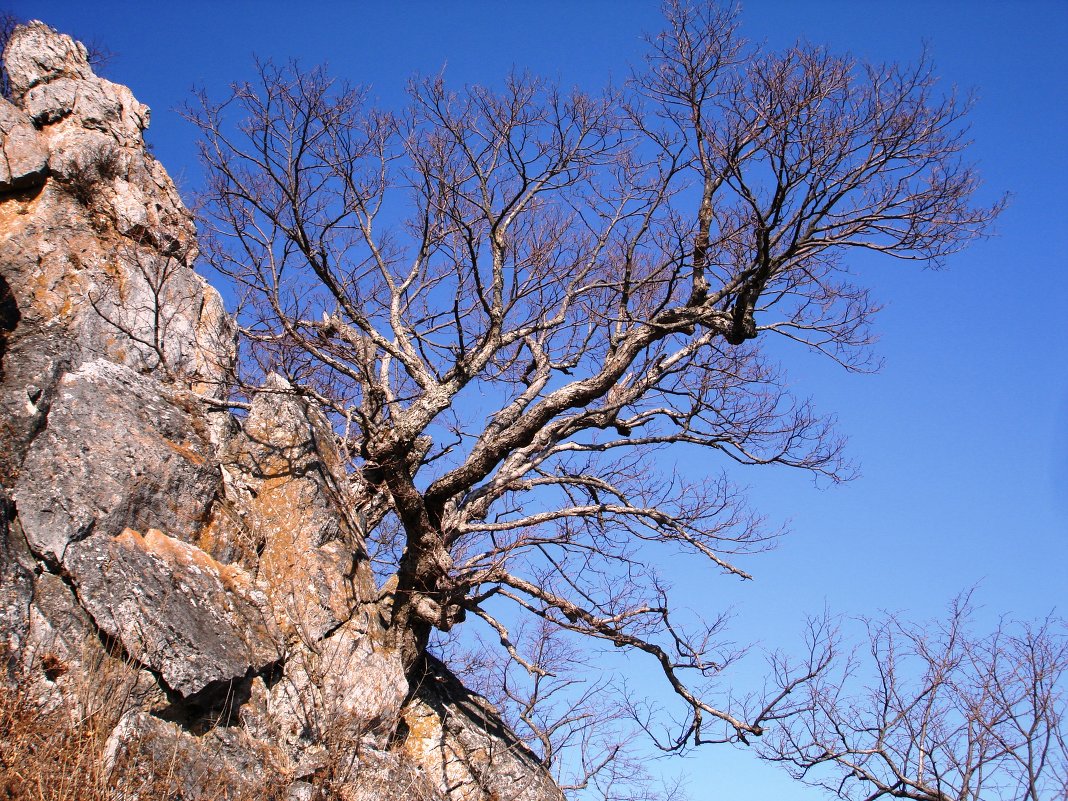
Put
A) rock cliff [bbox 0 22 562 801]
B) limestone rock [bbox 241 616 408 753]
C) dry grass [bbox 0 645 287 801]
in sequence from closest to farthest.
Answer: dry grass [bbox 0 645 287 801], rock cliff [bbox 0 22 562 801], limestone rock [bbox 241 616 408 753]

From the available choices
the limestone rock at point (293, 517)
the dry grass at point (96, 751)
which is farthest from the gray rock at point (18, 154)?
the dry grass at point (96, 751)

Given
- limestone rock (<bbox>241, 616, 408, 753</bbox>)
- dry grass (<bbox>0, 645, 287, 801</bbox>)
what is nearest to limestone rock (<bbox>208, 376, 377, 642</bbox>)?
limestone rock (<bbox>241, 616, 408, 753</bbox>)

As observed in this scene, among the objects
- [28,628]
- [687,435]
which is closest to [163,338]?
[28,628]

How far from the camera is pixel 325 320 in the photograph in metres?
10.9

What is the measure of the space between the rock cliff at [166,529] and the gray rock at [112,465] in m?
0.02

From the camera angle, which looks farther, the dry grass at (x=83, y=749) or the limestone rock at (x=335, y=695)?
the limestone rock at (x=335, y=695)

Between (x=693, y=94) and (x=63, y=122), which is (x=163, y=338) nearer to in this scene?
(x=63, y=122)

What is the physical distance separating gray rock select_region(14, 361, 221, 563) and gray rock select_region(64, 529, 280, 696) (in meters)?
0.23

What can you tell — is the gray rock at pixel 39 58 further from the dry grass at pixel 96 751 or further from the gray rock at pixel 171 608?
the dry grass at pixel 96 751

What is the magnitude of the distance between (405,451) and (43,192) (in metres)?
5.63

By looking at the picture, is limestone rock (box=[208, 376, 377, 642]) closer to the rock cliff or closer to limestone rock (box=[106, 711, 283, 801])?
the rock cliff

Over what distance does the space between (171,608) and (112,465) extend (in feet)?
4.97

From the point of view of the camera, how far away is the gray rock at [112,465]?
7.54 m

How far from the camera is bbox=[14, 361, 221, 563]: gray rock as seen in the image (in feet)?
24.7
